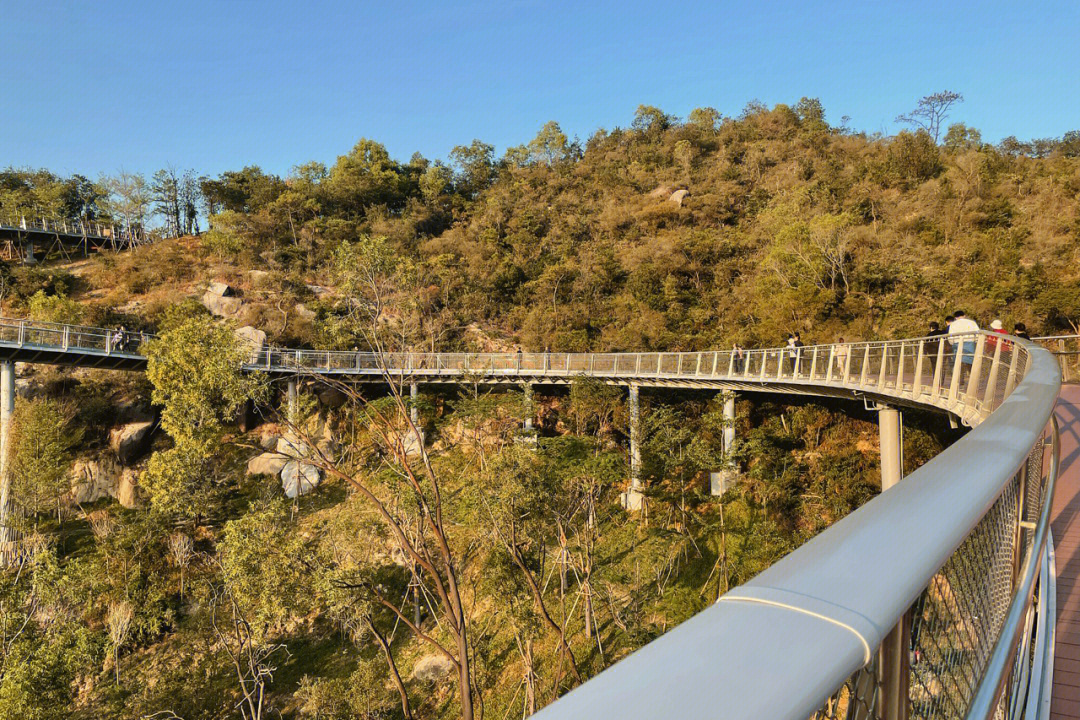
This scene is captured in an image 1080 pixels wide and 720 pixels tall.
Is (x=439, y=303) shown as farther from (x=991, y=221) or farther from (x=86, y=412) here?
(x=991, y=221)

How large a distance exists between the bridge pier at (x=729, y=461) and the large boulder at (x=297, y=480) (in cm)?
1298

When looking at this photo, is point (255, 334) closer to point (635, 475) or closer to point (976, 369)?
point (635, 475)

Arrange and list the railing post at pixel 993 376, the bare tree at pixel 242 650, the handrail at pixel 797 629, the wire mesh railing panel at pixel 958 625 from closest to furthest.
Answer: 1. the handrail at pixel 797 629
2. the wire mesh railing panel at pixel 958 625
3. the railing post at pixel 993 376
4. the bare tree at pixel 242 650

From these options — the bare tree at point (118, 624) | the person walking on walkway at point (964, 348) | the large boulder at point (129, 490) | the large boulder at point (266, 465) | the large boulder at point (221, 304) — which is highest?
the large boulder at point (221, 304)

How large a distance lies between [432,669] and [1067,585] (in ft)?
40.6

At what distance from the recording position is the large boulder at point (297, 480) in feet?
65.1

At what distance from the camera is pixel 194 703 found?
464 inches

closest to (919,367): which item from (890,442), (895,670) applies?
(890,442)

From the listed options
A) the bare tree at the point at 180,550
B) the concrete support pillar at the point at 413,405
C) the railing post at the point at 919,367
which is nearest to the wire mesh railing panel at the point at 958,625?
the railing post at the point at 919,367

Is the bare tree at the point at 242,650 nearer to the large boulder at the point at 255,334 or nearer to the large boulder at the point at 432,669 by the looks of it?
the large boulder at the point at 432,669

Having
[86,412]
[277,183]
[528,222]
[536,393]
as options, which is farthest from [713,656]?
[277,183]

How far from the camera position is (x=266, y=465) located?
2109 cm

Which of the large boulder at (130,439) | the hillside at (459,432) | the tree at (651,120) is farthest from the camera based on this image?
the tree at (651,120)

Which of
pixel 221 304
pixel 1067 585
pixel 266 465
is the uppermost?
pixel 221 304
